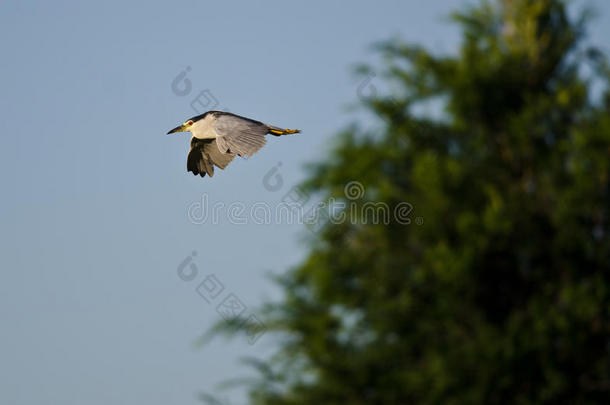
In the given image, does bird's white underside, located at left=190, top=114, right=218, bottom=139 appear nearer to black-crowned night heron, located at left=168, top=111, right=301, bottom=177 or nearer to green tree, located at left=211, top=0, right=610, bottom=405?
black-crowned night heron, located at left=168, top=111, right=301, bottom=177

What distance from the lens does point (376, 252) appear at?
30.3 feet

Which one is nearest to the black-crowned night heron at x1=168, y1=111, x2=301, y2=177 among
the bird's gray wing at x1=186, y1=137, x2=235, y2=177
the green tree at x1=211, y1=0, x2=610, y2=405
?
the bird's gray wing at x1=186, y1=137, x2=235, y2=177

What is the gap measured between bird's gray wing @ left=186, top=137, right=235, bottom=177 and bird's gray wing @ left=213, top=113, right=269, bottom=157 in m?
1.15

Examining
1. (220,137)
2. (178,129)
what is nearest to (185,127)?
(178,129)

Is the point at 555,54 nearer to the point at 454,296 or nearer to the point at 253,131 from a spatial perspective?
the point at 454,296

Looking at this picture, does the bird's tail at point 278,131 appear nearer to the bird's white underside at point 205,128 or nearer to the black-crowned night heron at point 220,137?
the black-crowned night heron at point 220,137

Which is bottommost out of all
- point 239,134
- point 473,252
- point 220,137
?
point 473,252

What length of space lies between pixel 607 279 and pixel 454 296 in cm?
170

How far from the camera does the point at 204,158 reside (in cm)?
1574

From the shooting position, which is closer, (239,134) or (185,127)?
(239,134)

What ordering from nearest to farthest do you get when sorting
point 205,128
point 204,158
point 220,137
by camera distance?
point 220,137, point 205,128, point 204,158

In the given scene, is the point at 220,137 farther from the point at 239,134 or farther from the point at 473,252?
the point at 473,252

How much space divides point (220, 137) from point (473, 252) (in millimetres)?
6255

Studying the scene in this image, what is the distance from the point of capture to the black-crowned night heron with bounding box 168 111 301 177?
44.8 ft
